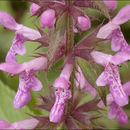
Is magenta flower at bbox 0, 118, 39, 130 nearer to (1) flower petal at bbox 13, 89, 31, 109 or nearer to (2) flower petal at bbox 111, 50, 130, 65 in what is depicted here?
(1) flower petal at bbox 13, 89, 31, 109

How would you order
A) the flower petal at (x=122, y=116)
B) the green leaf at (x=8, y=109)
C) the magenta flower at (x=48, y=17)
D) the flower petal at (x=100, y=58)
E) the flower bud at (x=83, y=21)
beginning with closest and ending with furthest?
the magenta flower at (x=48, y=17) < the flower bud at (x=83, y=21) < the flower petal at (x=100, y=58) < the flower petal at (x=122, y=116) < the green leaf at (x=8, y=109)

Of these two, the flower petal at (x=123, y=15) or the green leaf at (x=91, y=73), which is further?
the flower petal at (x=123, y=15)

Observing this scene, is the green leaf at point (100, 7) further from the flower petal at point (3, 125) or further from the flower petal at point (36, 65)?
the flower petal at point (3, 125)

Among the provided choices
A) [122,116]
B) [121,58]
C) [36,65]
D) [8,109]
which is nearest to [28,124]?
[36,65]

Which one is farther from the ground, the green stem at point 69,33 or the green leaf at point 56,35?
the green leaf at point 56,35

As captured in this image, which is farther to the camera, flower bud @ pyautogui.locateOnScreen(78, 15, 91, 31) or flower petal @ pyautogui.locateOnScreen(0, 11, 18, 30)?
flower petal @ pyautogui.locateOnScreen(0, 11, 18, 30)

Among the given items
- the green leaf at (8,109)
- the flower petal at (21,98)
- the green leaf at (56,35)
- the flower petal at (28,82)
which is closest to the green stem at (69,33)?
the green leaf at (56,35)

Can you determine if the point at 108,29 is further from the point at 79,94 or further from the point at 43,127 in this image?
the point at 43,127

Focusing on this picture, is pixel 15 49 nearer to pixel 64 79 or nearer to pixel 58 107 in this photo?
pixel 64 79

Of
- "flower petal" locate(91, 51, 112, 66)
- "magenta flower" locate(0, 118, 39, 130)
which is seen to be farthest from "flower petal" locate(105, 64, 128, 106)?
"magenta flower" locate(0, 118, 39, 130)
